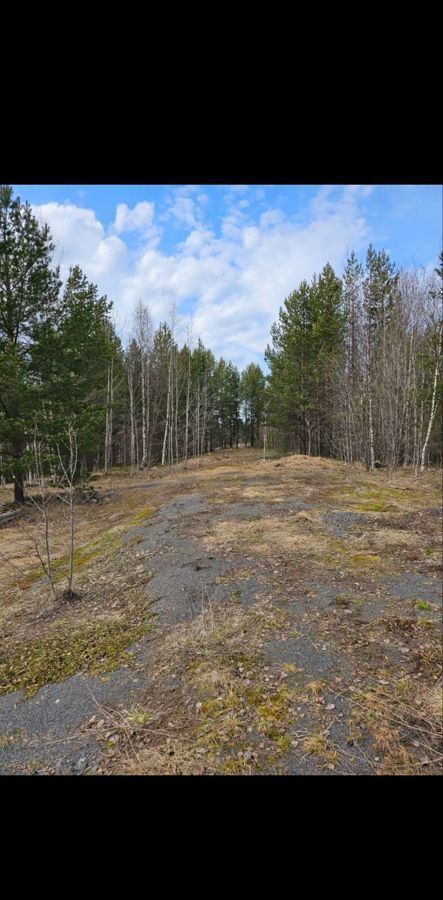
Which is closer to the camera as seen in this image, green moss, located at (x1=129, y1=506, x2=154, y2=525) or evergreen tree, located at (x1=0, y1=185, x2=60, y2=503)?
green moss, located at (x1=129, y1=506, x2=154, y2=525)

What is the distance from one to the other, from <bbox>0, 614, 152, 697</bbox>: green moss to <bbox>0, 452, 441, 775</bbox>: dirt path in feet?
0.35

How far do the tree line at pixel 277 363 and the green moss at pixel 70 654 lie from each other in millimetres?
1998

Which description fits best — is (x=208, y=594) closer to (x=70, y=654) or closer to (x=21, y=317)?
(x=70, y=654)

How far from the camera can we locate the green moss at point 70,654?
9.56 ft

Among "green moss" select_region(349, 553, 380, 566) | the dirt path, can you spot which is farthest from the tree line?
"green moss" select_region(349, 553, 380, 566)

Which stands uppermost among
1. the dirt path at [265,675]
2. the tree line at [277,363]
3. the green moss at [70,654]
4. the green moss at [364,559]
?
the tree line at [277,363]

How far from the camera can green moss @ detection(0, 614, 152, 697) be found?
2914 millimetres

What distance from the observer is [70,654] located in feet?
10.4

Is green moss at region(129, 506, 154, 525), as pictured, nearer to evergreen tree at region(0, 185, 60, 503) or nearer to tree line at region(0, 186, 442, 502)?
tree line at region(0, 186, 442, 502)

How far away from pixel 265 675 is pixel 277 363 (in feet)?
60.1

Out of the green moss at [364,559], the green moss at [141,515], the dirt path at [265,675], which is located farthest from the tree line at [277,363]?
the green moss at [364,559]

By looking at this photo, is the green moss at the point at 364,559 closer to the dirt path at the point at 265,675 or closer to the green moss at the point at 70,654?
the dirt path at the point at 265,675
